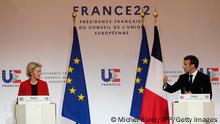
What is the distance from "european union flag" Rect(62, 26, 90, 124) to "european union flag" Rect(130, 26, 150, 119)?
657 millimetres

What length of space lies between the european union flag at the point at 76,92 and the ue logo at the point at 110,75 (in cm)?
36

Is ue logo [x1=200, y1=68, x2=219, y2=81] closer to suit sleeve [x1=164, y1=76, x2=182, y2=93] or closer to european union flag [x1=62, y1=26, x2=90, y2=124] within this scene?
suit sleeve [x1=164, y1=76, x2=182, y2=93]

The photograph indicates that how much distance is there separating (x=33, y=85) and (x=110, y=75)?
3.98 ft

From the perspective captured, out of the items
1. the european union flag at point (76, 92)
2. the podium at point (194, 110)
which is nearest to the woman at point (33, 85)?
the european union flag at point (76, 92)

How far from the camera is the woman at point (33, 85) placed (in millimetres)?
4520

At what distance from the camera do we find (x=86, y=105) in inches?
201

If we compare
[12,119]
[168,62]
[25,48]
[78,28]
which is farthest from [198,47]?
[12,119]

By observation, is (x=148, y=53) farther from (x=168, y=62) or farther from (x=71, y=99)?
(x=71, y=99)

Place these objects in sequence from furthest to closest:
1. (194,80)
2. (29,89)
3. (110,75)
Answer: (110,75) → (29,89) → (194,80)

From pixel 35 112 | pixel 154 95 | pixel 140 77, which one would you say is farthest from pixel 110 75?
pixel 35 112

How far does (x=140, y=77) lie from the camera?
5.21 m

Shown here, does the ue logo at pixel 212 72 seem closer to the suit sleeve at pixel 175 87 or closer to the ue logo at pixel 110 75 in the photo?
the suit sleeve at pixel 175 87
